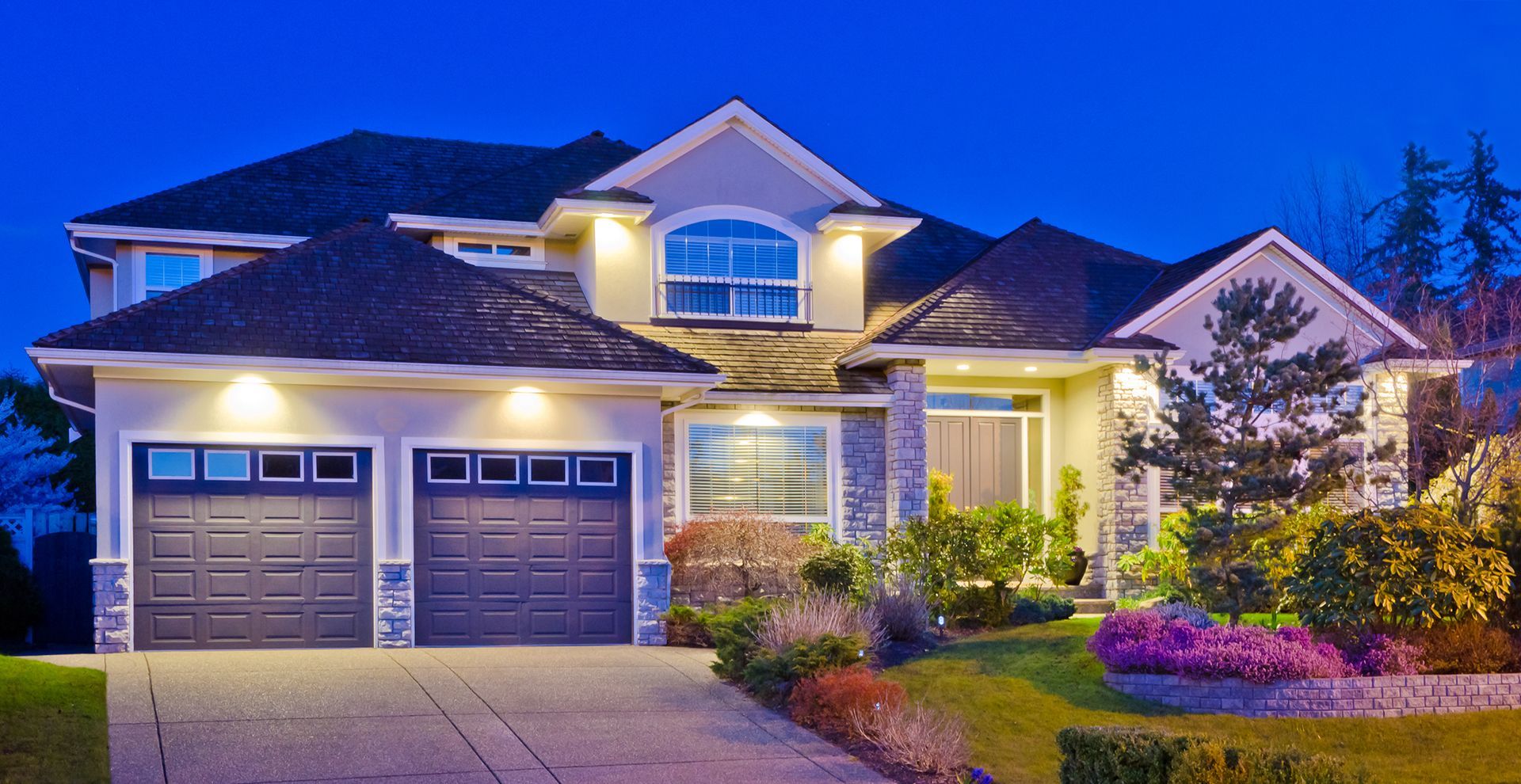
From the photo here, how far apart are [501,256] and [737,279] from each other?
3561 mm

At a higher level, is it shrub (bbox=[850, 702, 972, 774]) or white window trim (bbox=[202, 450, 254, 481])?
white window trim (bbox=[202, 450, 254, 481])

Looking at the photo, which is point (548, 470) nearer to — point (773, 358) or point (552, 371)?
point (552, 371)

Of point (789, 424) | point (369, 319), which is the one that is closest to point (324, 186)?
point (369, 319)

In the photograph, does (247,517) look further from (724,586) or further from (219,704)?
(724,586)

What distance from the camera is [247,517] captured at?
15703 millimetres

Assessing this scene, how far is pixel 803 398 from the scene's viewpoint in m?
19.5

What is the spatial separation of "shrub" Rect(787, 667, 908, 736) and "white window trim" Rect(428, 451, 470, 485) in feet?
19.0

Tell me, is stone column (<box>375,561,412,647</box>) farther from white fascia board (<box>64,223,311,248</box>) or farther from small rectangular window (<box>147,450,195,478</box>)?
white fascia board (<box>64,223,311,248</box>)

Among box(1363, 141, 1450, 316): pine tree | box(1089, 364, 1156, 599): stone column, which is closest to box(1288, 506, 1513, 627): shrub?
box(1089, 364, 1156, 599): stone column

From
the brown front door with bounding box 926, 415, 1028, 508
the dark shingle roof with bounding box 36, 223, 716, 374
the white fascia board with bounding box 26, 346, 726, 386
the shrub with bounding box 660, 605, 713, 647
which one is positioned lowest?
the shrub with bounding box 660, 605, 713, 647

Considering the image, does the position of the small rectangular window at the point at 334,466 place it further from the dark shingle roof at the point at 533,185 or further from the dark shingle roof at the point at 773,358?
the dark shingle roof at the point at 533,185

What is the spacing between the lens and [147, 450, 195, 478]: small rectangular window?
50.6 ft

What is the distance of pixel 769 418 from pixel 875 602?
17.2ft

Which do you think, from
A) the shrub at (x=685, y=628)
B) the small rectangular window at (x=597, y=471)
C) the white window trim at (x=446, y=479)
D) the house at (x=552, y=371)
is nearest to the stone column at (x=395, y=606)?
the house at (x=552, y=371)
